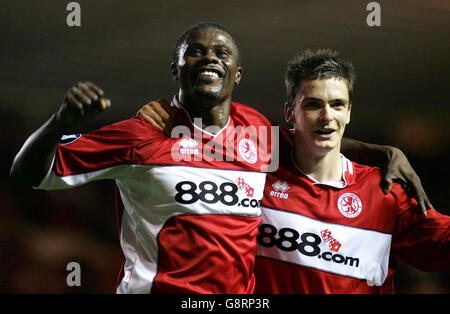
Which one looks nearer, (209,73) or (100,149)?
(100,149)

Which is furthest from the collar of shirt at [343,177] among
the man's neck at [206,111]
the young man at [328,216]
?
the man's neck at [206,111]

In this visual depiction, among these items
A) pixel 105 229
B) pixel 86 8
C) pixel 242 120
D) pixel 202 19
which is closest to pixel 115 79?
pixel 86 8

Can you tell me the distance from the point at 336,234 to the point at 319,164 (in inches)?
11.2

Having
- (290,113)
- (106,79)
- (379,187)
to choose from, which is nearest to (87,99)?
(290,113)

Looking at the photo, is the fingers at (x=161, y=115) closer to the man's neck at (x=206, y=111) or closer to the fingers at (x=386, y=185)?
the man's neck at (x=206, y=111)

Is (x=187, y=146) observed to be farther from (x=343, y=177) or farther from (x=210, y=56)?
(x=343, y=177)

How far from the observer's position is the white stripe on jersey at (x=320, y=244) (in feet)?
6.74

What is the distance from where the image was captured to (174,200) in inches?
72.8

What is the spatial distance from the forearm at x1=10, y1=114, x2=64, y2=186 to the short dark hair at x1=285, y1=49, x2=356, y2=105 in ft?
3.28

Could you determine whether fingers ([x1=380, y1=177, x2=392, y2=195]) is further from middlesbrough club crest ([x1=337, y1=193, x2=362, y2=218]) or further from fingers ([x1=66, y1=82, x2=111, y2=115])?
fingers ([x1=66, y1=82, x2=111, y2=115])

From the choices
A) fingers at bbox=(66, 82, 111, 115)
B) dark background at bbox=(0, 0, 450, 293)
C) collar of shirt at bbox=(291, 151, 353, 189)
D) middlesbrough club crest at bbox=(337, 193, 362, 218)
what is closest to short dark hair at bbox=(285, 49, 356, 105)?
collar of shirt at bbox=(291, 151, 353, 189)

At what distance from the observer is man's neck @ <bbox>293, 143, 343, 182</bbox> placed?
215 cm

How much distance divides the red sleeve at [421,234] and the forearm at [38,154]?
1324 millimetres

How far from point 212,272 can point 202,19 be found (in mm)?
2879
